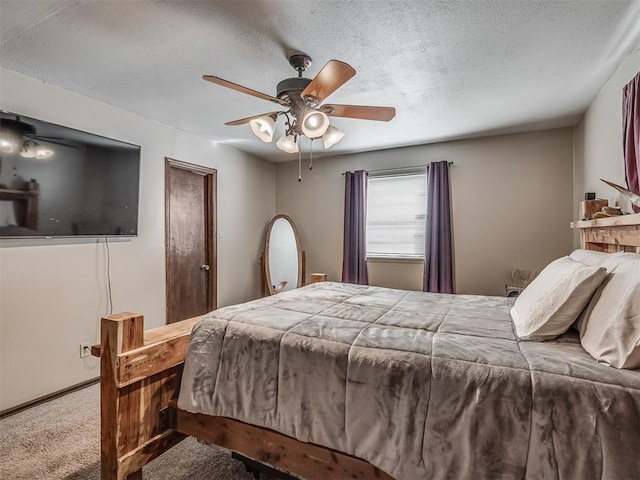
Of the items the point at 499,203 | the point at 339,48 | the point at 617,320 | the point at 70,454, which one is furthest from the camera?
the point at 499,203

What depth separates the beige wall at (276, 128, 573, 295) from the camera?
3457 millimetres

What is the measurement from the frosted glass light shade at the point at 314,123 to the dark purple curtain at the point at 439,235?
7.79 feet

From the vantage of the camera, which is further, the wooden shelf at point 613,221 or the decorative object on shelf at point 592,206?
the decorative object on shelf at point 592,206

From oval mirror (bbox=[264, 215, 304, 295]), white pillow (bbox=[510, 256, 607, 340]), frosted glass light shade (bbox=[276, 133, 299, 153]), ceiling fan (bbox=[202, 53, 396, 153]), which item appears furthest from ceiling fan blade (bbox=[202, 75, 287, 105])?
→ oval mirror (bbox=[264, 215, 304, 295])

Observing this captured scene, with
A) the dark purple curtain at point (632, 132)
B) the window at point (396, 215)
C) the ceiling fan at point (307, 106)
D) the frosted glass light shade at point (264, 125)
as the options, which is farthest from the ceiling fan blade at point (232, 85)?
the window at point (396, 215)

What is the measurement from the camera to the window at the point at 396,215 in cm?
→ 409

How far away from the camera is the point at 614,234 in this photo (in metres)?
1.93

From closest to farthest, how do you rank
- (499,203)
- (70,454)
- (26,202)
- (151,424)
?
(151,424) → (70,454) → (26,202) → (499,203)

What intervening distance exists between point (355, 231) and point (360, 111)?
2.41 meters

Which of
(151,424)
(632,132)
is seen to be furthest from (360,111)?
(151,424)

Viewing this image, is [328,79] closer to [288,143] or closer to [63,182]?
[288,143]

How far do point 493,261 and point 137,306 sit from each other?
12.6 feet

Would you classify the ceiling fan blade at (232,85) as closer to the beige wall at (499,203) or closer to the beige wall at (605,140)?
the beige wall at (605,140)

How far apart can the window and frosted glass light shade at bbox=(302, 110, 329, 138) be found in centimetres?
247
